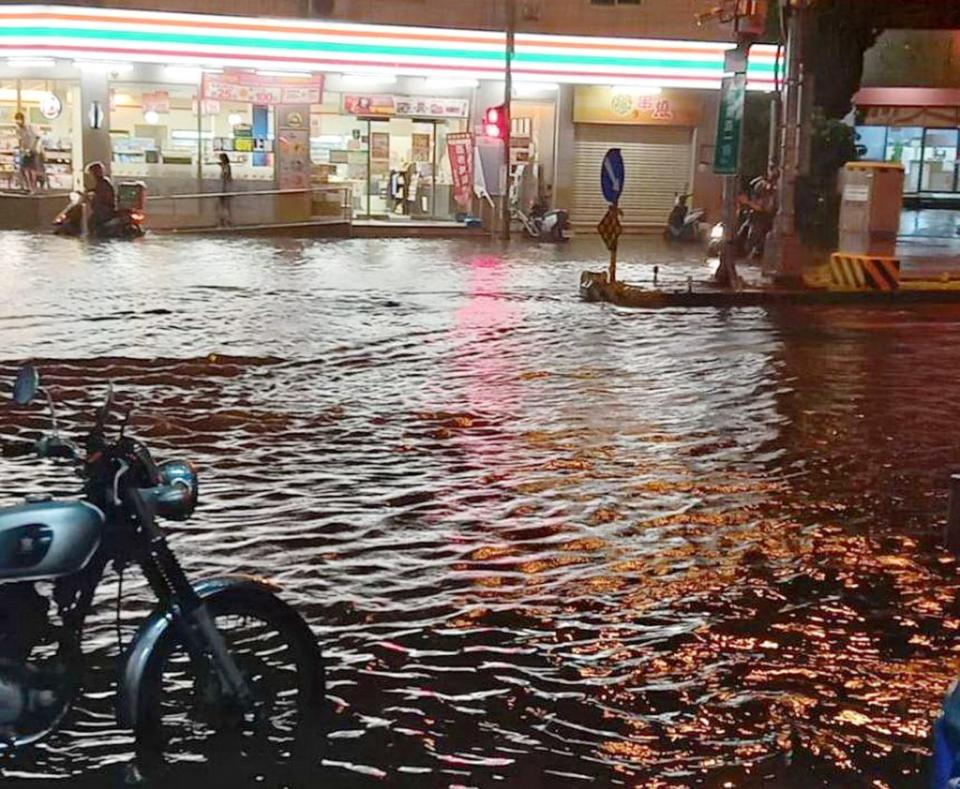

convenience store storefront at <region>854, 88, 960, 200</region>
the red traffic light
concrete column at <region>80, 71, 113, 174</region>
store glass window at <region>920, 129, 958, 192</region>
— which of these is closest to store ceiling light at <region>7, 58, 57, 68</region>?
concrete column at <region>80, 71, 113, 174</region>

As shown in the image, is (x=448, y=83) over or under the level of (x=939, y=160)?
over

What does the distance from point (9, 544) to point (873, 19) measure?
24.4m

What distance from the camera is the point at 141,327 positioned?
15070 mm

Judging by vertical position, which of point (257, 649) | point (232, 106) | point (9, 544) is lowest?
point (257, 649)

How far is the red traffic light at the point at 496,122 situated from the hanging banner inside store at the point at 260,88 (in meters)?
4.28

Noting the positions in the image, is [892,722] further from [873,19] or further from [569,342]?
[873,19]

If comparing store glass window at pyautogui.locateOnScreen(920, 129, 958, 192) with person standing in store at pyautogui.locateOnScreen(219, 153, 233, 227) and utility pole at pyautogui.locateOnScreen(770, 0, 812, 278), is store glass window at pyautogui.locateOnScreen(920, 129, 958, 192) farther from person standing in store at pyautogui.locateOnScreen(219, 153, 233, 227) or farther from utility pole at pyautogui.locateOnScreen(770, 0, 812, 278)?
utility pole at pyautogui.locateOnScreen(770, 0, 812, 278)

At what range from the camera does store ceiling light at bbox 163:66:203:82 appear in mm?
32031

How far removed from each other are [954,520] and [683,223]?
A: 27.1 m

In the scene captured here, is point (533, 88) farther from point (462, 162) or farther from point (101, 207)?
point (101, 207)

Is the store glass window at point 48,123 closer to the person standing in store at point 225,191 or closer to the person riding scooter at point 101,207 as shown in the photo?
the person standing in store at point 225,191

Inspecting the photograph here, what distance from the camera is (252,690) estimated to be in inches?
174

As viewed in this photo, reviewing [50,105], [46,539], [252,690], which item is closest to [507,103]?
[50,105]

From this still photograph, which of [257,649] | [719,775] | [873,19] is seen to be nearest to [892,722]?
[719,775]
